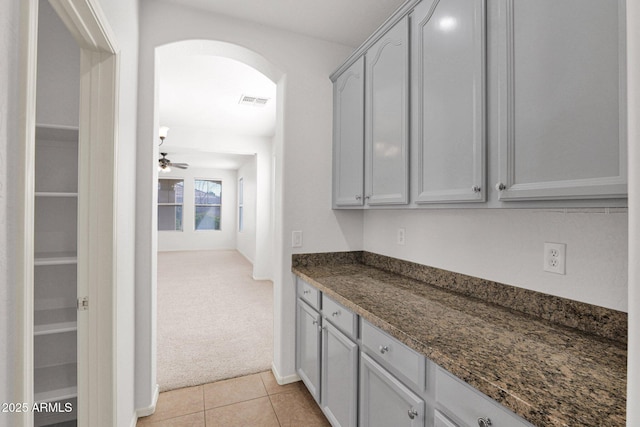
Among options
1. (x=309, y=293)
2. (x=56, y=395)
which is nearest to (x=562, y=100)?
(x=309, y=293)

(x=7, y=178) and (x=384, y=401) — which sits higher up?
(x=7, y=178)

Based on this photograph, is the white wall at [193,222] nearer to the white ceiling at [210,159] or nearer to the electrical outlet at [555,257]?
the white ceiling at [210,159]

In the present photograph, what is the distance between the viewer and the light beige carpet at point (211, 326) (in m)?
2.55

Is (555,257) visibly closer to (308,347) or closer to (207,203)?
(308,347)

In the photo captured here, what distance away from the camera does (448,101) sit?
4.57 feet

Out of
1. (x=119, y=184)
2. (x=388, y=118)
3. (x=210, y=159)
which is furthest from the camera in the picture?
(x=210, y=159)

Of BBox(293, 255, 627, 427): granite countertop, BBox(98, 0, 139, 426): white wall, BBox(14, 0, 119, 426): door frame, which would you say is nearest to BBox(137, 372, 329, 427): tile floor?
BBox(98, 0, 139, 426): white wall

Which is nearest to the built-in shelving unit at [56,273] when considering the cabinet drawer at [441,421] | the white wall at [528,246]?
the cabinet drawer at [441,421]

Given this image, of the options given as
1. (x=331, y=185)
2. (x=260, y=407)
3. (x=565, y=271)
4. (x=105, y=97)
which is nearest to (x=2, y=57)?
(x=105, y=97)

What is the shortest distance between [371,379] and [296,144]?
1634 millimetres

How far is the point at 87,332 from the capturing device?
1420 mm

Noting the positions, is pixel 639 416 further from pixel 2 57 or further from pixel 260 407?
pixel 260 407

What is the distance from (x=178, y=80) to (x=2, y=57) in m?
3.04

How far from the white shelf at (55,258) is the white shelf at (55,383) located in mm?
591
